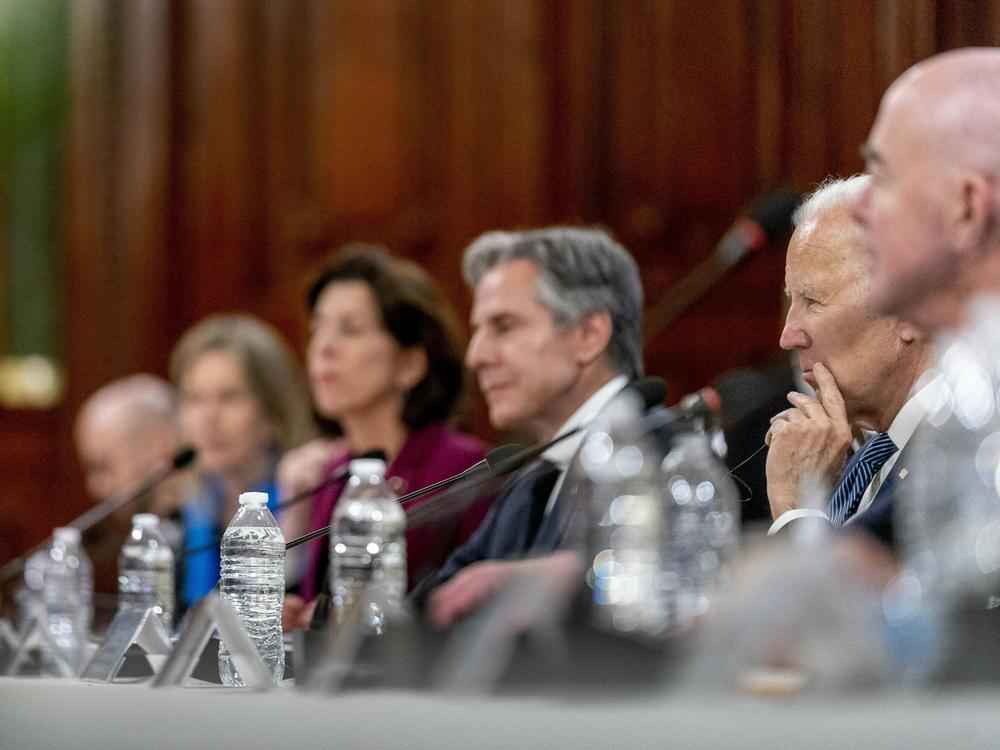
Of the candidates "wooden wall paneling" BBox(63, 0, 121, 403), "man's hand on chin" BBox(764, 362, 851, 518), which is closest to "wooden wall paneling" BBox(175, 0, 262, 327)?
"wooden wall paneling" BBox(63, 0, 121, 403)

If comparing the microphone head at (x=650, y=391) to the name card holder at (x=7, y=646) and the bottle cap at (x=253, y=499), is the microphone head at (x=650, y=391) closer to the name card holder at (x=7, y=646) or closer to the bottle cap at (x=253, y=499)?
the bottle cap at (x=253, y=499)

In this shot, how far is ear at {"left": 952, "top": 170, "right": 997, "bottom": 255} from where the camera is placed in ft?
5.20

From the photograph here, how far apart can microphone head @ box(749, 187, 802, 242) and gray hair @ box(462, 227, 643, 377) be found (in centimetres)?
33

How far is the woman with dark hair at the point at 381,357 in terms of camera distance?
3359mm

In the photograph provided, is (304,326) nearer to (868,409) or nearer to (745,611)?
(868,409)

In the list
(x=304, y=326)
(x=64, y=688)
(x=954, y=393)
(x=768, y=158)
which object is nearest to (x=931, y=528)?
(x=954, y=393)

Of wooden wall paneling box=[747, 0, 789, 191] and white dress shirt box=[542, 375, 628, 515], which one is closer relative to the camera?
white dress shirt box=[542, 375, 628, 515]

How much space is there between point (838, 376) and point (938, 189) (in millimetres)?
612

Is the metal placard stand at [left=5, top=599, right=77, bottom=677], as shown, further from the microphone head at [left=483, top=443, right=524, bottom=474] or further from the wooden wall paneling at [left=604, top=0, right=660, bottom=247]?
the wooden wall paneling at [left=604, top=0, right=660, bottom=247]

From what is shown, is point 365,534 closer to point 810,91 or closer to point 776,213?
point 776,213

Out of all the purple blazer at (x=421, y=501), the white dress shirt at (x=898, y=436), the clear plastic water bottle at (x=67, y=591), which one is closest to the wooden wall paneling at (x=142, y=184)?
the purple blazer at (x=421, y=501)

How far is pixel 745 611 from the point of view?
3.13 feet

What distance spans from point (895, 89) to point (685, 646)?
89 centimetres

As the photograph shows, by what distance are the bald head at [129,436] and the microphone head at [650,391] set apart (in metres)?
2.28
